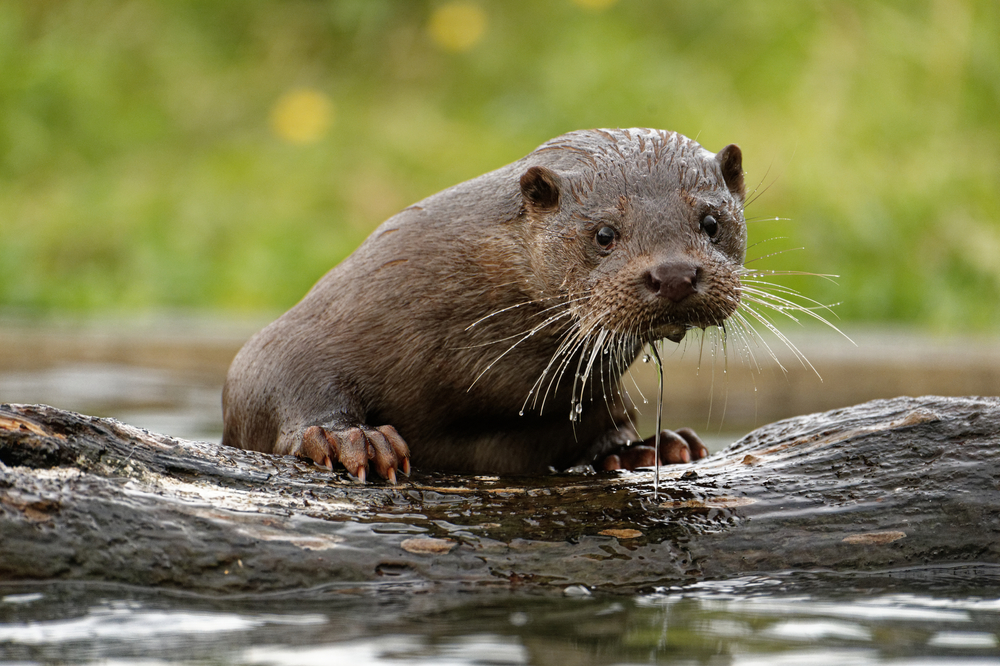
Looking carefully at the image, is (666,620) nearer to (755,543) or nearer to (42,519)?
(755,543)

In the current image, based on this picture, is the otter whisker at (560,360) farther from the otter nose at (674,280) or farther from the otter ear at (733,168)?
the otter ear at (733,168)

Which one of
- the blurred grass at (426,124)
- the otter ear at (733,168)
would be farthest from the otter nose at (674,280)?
the blurred grass at (426,124)

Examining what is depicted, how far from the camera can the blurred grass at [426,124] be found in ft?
24.4

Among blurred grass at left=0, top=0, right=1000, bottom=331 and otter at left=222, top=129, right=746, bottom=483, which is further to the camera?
blurred grass at left=0, top=0, right=1000, bottom=331

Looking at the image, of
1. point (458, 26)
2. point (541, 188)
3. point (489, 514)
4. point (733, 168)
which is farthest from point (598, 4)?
point (489, 514)

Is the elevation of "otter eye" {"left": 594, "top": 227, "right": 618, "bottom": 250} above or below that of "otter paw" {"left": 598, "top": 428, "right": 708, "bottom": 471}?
above

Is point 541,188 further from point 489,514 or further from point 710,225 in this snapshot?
point 489,514

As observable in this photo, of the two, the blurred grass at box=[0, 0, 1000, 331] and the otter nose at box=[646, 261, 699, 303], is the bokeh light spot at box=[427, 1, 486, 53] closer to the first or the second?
the blurred grass at box=[0, 0, 1000, 331]

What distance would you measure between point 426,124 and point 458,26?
148cm

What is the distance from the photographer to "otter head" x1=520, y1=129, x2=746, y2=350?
2.72 metres

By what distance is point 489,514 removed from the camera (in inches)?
95.7

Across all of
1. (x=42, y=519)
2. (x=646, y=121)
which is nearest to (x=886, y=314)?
(x=646, y=121)

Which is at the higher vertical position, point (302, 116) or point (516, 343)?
point (302, 116)

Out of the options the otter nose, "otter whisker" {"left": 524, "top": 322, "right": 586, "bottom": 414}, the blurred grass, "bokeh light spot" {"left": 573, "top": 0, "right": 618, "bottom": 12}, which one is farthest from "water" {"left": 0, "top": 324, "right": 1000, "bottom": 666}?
"bokeh light spot" {"left": 573, "top": 0, "right": 618, "bottom": 12}
